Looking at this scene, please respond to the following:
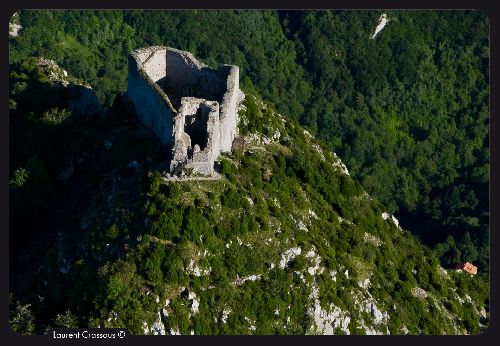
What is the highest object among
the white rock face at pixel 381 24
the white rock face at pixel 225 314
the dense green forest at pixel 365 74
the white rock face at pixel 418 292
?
the white rock face at pixel 381 24

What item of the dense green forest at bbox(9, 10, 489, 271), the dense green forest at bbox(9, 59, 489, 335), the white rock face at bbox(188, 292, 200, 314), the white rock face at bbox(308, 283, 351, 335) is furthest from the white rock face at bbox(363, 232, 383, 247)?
the dense green forest at bbox(9, 10, 489, 271)

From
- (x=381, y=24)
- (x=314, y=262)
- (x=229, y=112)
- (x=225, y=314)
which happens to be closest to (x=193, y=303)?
(x=225, y=314)

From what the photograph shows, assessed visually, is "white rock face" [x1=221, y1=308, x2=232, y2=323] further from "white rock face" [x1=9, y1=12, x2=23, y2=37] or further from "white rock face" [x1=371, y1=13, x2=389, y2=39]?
"white rock face" [x1=371, y1=13, x2=389, y2=39]

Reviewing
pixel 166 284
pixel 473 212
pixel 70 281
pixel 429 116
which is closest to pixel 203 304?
pixel 166 284

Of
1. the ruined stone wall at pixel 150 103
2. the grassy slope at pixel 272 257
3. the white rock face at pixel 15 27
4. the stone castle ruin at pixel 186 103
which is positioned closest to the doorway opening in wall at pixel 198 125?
the stone castle ruin at pixel 186 103

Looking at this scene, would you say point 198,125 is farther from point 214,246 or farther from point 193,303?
point 193,303

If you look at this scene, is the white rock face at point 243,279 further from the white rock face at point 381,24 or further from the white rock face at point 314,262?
the white rock face at point 381,24
